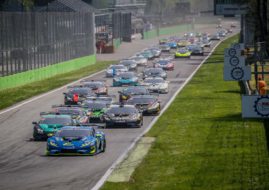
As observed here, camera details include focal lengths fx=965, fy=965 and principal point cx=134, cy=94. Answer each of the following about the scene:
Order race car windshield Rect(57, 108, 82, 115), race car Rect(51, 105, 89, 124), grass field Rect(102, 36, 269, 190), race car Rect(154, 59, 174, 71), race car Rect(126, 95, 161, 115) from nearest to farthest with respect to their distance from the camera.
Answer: grass field Rect(102, 36, 269, 190) → race car Rect(51, 105, 89, 124) → race car windshield Rect(57, 108, 82, 115) → race car Rect(126, 95, 161, 115) → race car Rect(154, 59, 174, 71)

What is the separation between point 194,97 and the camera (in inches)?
2689

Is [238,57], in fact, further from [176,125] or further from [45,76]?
[45,76]

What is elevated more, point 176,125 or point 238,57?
point 238,57

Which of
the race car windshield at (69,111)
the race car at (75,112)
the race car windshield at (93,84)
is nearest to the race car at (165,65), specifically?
the race car windshield at (93,84)

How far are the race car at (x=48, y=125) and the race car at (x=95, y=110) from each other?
21.8 feet

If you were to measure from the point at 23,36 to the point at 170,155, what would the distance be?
52.7 metres

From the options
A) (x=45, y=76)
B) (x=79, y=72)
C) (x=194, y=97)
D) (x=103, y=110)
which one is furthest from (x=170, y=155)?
(x=79, y=72)

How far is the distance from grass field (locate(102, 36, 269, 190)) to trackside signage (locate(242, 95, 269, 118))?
112 inches

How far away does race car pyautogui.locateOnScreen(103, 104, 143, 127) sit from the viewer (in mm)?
48375

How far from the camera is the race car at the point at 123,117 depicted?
4838 cm

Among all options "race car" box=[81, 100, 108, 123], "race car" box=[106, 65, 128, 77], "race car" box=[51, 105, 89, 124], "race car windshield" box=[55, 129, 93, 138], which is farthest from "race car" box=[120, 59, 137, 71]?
"race car windshield" box=[55, 129, 93, 138]

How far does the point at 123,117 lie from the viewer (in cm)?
4834

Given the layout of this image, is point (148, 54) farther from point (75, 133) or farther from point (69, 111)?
point (75, 133)

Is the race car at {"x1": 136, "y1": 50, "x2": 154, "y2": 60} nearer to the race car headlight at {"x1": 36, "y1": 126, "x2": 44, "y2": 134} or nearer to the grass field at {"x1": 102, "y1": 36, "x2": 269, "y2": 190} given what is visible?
the grass field at {"x1": 102, "y1": 36, "x2": 269, "y2": 190}
